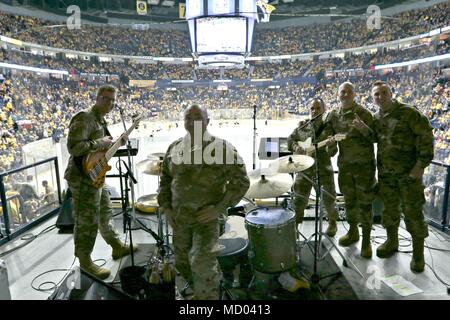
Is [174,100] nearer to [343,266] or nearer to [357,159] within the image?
[357,159]

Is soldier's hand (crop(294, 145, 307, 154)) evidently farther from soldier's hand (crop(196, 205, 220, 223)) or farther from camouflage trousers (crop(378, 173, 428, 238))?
soldier's hand (crop(196, 205, 220, 223))

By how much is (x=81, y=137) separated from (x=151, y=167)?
0.88 m

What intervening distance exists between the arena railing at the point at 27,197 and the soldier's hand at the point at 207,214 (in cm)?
336

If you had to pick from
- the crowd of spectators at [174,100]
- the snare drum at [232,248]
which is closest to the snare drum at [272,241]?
the snare drum at [232,248]

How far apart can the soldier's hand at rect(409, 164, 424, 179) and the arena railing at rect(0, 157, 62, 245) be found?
16.1 ft

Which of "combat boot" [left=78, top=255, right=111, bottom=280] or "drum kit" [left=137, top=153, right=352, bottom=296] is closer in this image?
"drum kit" [left=137, top=153, right=352, bottom=296]

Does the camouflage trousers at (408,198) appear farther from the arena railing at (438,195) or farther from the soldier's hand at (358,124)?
the arena railing at (438,195)

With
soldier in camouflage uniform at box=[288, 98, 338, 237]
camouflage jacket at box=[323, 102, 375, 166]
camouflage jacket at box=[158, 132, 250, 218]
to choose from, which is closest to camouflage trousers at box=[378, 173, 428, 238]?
camouflage jacket at box=[323, 102, 375, 166]

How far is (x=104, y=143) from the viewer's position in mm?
3250

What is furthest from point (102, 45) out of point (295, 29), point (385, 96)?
point (385, 96)

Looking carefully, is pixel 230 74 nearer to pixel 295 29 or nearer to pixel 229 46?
pixel 295 29

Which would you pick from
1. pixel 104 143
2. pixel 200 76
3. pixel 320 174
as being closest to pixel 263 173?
pixel 320 174

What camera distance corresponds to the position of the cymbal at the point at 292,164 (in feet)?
10.6

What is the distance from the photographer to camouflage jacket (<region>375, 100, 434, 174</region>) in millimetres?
3184
